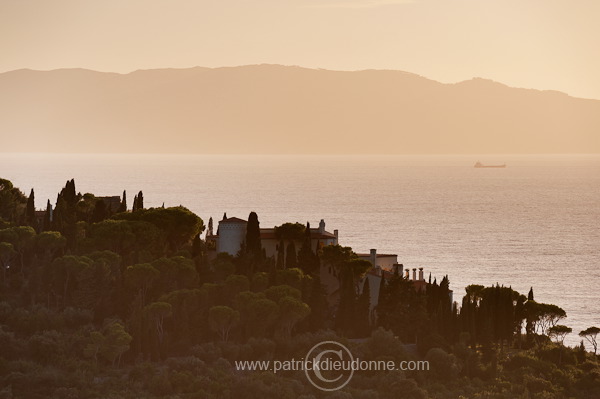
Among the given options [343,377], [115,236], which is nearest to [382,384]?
[343,377]

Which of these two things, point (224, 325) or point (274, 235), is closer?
point (224, 325)

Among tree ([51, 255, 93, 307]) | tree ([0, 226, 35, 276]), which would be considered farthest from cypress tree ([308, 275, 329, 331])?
tree ([0, 226, 35, 276])

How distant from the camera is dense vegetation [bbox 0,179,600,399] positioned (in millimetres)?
73250

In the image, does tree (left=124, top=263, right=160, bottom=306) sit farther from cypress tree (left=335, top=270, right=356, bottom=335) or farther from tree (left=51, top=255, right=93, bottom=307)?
cypress tree (left=335, top=270, right=356, bottom=335)

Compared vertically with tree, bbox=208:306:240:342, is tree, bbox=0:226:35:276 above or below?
above

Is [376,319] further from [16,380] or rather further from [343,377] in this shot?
[16,380]

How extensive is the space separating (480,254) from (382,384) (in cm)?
11626

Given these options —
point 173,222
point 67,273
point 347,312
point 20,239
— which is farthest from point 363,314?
point 20,239

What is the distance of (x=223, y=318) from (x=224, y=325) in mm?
729

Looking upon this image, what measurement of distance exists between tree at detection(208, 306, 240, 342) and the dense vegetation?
11cm

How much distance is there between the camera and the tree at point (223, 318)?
265 feet

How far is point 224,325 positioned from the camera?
81.1 meters

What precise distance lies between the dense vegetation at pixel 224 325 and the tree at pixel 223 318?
108 mm

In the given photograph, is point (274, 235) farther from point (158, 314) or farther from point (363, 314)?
point (158, 314)
